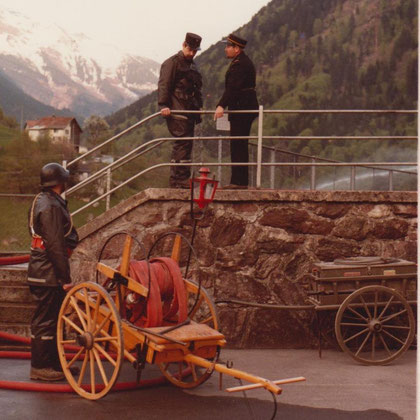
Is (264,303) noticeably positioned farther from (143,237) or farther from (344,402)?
(344,402)

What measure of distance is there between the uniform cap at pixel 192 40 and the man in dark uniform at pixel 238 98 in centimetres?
39

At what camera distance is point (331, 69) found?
154875mm

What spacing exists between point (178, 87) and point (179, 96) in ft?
0.40

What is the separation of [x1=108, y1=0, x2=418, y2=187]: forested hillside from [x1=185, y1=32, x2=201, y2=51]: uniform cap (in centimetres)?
8613

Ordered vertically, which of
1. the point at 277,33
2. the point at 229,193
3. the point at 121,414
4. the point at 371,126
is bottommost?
the point at 121,414

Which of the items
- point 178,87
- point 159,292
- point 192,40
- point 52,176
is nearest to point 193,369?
point 159,292

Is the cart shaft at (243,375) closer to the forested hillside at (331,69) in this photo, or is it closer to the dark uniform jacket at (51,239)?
the dark uniform jacket at (51,239)

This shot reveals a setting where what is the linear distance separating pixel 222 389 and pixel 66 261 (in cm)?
186

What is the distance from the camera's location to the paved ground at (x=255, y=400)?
6.06 m

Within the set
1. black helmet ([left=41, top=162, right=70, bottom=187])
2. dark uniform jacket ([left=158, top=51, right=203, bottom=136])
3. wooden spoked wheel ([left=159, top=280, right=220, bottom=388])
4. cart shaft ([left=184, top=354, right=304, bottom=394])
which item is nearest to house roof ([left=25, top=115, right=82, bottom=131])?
dark uniform jacket ([left=158, top=51, right=203, bottom=136])

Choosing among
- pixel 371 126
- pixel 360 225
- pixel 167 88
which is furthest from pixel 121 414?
pixel 371 126

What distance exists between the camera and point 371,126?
119188 mm

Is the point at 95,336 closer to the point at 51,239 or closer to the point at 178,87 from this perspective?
the point at 51,239

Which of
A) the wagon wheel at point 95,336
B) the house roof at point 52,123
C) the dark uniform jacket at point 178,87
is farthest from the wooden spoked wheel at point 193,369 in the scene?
the house roof at point 52,123
